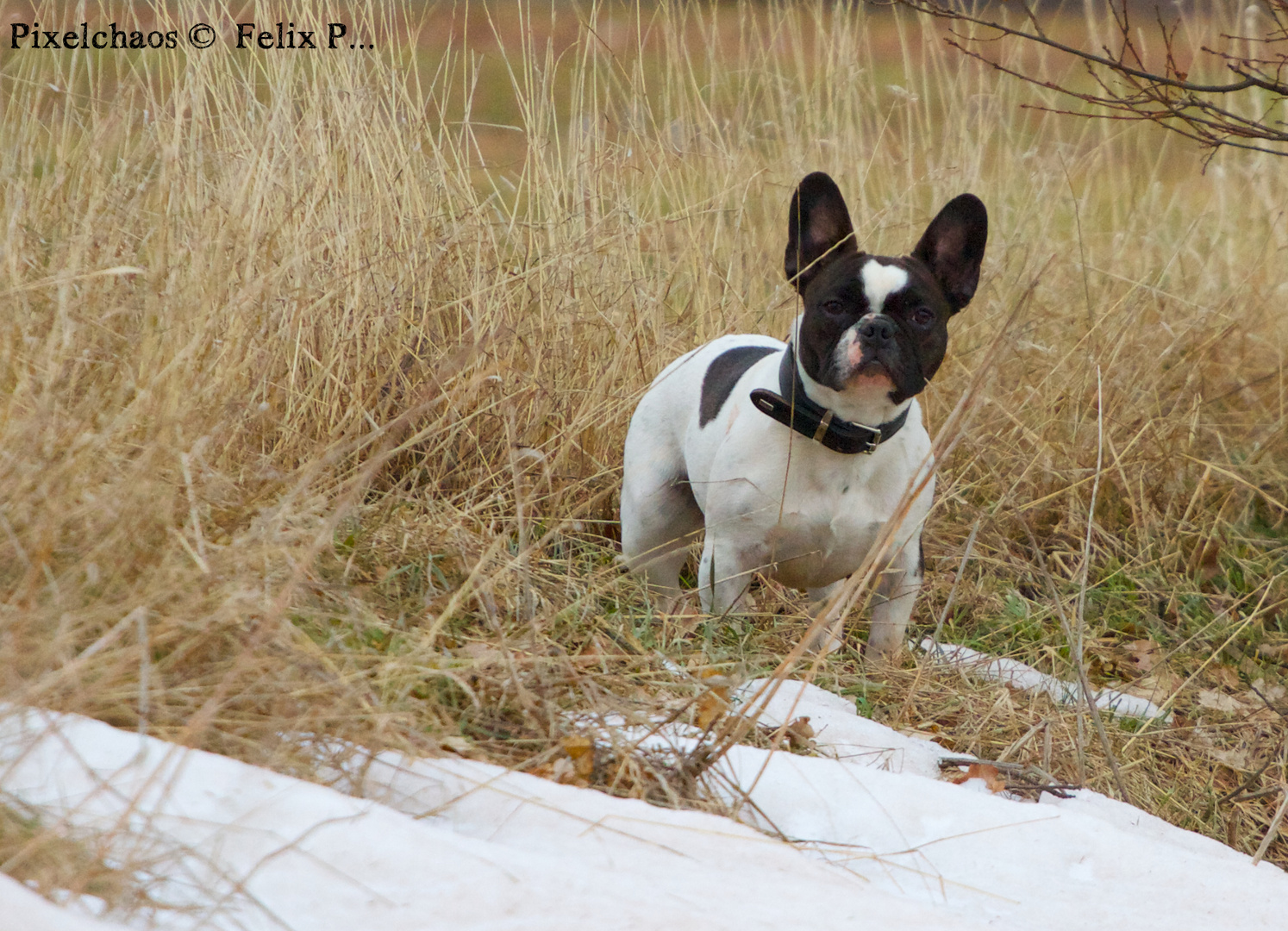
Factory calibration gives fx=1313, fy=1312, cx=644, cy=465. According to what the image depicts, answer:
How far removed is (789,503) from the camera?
3070 millimetres

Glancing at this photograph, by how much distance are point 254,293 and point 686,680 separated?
3.31 feet

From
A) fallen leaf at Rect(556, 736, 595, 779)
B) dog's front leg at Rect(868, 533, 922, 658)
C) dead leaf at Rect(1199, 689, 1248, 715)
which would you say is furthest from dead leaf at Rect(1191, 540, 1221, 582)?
fallen leaf at Rect(556, 736, 595, 779)

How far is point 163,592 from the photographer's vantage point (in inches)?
65.7

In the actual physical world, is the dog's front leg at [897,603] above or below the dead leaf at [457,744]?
below

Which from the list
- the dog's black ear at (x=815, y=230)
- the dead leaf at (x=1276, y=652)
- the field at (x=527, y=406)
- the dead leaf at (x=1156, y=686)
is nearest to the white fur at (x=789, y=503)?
the field at (x=527, y=406)

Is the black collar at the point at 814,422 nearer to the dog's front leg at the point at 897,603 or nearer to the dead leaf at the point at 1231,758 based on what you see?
the dog's front leg at the point at 897,603

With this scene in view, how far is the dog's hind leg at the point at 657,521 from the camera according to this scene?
3.47 meters

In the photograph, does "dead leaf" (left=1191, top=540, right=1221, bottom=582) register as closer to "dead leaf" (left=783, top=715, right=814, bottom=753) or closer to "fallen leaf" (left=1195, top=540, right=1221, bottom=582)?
"fallen leaf" (left=1195, top=540, right=1221, bottom=582)

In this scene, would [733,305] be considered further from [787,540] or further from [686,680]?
[686,680]

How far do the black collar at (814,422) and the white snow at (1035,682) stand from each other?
618 mm

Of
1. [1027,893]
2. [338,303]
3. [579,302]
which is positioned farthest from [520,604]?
[579,302]

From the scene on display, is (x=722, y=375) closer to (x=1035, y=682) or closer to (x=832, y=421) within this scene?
(x=832, y=421)

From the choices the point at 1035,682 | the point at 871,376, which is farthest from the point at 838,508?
the point at 1035,682

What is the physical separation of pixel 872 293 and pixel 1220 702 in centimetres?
136
